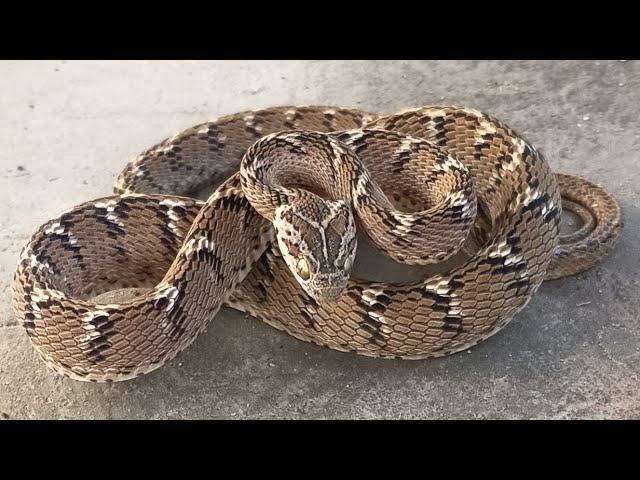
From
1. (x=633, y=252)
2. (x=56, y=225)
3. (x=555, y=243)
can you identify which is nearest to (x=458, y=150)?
(x=555, y=243)

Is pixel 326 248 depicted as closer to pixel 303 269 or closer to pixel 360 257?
pixel 303 269

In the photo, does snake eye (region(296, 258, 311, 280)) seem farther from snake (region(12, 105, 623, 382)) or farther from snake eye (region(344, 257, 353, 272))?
snake eye (region(344, 257, 353, 272))

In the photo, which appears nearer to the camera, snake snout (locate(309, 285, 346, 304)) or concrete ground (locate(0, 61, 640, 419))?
snake snout (locate(309, 285, 346, 304))

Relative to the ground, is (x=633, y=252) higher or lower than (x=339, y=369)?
higher

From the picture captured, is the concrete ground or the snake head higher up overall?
the snake head

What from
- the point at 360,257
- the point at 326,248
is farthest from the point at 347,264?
the point at 360,257

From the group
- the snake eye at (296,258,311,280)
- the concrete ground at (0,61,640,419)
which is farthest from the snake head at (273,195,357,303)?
the concrete ground at (0,61,640,419)

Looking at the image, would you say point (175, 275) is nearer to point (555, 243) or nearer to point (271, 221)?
point (271, 221)
